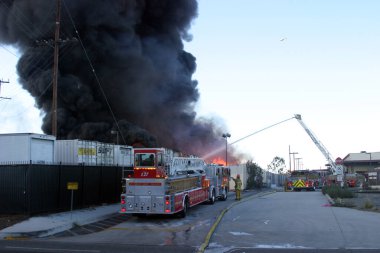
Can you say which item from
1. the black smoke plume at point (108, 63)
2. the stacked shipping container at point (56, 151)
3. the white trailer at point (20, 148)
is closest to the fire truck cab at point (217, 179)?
the stacked shipping container at point (56, 151)

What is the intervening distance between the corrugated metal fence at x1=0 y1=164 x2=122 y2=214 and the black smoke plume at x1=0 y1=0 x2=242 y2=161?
15473 millimetres

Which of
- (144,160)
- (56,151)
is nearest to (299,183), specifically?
(56,151)

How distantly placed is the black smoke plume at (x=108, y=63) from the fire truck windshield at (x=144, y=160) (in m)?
18.6

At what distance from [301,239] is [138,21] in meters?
33.4

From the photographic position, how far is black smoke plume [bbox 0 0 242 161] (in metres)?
36.2

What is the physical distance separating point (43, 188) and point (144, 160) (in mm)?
3983

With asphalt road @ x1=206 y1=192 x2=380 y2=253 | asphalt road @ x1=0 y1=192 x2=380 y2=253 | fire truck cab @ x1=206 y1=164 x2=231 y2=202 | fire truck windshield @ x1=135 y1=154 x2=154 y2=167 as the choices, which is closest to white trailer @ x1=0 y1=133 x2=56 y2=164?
fire truck windshield @ x1=135 y1=154 x2=154 y2=167

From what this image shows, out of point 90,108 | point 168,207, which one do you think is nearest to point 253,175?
point 90,108

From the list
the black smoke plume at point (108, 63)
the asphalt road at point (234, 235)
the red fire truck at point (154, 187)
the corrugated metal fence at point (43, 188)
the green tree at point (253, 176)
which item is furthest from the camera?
the green tree at point (253, 176)

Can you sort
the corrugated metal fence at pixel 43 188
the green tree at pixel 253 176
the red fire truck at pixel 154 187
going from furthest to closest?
1. the green tree at pixel 253 176
2. the corrugated metal fence at pixel 43 188
3. the red fire truck at pixel 154 187

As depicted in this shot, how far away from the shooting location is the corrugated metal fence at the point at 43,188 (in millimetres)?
16719

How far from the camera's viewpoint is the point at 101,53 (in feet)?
125

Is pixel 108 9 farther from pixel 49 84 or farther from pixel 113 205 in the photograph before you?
pixel 113 205

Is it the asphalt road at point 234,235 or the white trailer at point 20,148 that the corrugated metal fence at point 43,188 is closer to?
the white trailer at point 20,148
